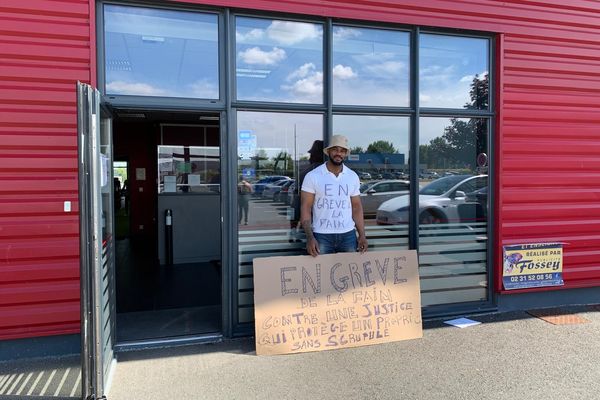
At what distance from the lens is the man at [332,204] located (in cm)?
437

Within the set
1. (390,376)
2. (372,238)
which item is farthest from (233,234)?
(390,376)

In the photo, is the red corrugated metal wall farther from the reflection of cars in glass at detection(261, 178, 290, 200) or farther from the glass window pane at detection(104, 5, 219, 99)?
the reflection of cars in glass at detection(261, 178, 290, 200)

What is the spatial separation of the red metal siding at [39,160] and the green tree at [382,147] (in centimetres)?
276

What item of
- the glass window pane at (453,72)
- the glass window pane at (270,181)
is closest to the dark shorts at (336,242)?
the glass window pane at (270,181)

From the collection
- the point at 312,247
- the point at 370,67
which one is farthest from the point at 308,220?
the point at 370,67

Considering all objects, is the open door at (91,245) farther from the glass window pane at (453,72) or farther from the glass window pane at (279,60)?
the glass window pane at (453,72)

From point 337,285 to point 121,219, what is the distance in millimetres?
12180

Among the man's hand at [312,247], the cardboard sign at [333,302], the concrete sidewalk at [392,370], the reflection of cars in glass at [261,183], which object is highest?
the reflection of cars in glass at [261,183]

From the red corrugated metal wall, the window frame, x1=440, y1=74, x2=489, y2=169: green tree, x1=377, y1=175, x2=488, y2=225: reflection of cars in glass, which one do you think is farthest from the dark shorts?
the red corrugated metal wall

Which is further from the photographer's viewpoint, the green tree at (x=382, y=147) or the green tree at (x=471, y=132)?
the green tree at (x=471, y=132)

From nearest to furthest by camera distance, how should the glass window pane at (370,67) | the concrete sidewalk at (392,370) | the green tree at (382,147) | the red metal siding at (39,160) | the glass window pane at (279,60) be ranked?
the concrete sidewalk at (392,370), the red metal siding at (39,160), the glass window pane at (279,60), the glass window pane at (370,67), the green tree at (382,147)

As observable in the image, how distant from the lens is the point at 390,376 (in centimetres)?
373

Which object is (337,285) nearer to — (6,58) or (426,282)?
(426,282)

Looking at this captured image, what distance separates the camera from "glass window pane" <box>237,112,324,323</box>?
4602 mm
